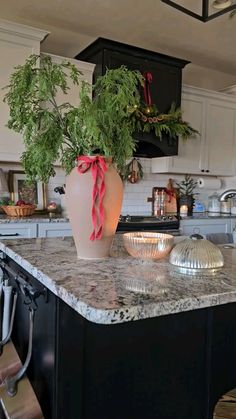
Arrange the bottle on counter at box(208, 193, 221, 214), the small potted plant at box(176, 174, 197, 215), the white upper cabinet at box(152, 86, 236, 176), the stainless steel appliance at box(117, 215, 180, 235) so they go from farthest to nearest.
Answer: the bottle on counter at box(208, 193, 221, 214) → the small potted plant at box(176, 174, 197, 215) → the white upper cabinet at box(152, 86, 236, 176) → the stainless steel appliance at box(117, 215, 180, 235)

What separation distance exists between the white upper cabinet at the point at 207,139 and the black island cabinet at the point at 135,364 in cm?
292

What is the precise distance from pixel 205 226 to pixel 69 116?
271 cm

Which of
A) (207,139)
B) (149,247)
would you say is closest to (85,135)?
(149,247)

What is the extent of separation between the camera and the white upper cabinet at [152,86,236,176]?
386cm

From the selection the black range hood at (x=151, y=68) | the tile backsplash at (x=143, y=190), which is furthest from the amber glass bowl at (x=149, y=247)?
the tile backsplash at (x=143, y=190)

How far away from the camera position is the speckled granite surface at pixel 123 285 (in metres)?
0.73

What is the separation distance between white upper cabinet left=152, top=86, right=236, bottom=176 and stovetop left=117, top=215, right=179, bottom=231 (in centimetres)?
67

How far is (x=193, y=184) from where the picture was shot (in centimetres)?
425

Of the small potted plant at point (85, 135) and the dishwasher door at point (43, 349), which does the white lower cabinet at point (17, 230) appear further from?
the small potted plant at point (85, 135)

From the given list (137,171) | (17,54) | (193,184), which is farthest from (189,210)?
(17,54)

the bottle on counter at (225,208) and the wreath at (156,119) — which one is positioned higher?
the wreath at (156,119)

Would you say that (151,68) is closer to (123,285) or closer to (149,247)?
(149,247)

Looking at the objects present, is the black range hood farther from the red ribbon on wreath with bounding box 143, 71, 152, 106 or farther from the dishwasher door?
the dishwasher door

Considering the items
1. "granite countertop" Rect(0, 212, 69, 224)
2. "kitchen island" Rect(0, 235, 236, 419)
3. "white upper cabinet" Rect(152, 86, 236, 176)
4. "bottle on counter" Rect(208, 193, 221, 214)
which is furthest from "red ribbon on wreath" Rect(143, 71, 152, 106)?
"kitchen island" Rect(0, 235, 236, 419)
